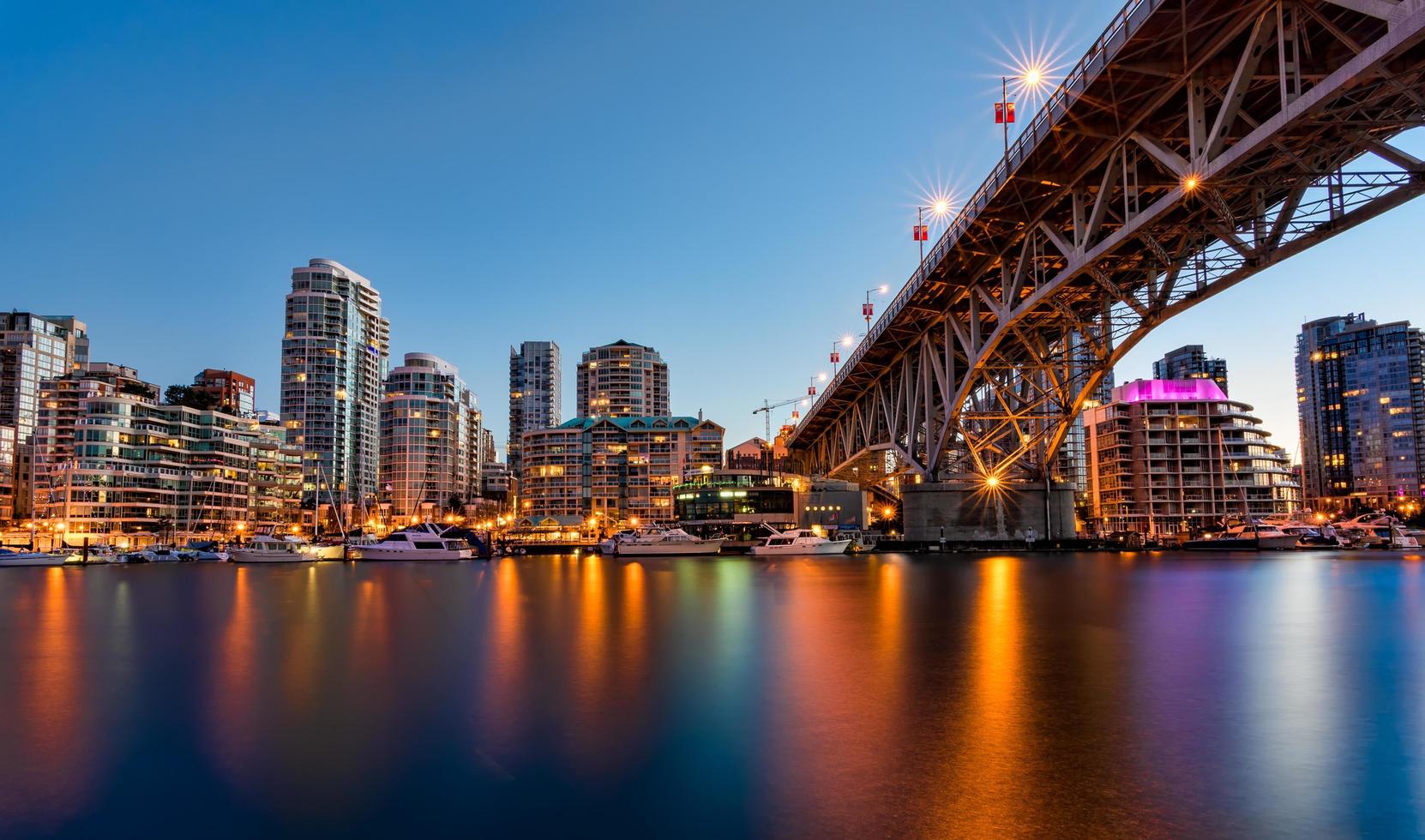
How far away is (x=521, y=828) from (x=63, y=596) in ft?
138

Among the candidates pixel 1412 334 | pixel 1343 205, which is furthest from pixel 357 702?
pixel 1412 334

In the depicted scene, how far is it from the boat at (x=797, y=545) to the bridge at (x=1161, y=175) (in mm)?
19134

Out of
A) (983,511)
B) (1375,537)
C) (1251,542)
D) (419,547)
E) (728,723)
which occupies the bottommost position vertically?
(1375,537)

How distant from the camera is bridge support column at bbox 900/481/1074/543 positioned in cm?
7012

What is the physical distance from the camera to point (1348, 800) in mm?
8727

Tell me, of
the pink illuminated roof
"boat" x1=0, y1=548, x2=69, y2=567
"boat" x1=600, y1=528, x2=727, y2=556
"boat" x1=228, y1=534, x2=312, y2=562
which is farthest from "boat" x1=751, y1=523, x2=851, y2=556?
"boat" x1=0, y1=548, x2=69, y2=567

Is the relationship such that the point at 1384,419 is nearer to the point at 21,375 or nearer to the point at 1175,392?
the point at 1175,392

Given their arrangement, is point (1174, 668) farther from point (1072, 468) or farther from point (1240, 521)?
point (1072, 468)

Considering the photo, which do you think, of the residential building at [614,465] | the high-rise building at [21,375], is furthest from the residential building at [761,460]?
the high-rise building at [21,375]

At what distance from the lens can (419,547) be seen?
8250 centimetres

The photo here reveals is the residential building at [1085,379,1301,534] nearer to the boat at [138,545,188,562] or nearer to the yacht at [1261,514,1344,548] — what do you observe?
the yacht at [1261,514,1344,548]

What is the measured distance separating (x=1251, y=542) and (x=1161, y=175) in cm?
5742

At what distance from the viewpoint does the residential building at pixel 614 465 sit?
164 metres

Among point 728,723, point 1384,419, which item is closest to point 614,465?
point 728,723
